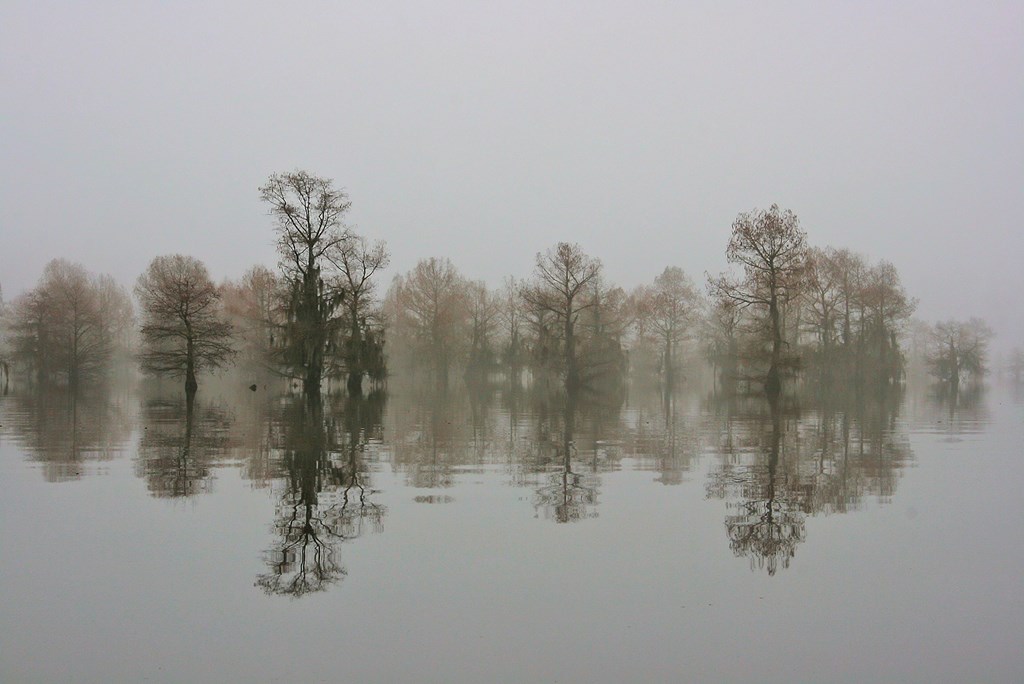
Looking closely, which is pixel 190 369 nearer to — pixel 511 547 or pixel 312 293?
pixel 312 293

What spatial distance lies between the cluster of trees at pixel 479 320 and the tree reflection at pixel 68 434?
12922mm

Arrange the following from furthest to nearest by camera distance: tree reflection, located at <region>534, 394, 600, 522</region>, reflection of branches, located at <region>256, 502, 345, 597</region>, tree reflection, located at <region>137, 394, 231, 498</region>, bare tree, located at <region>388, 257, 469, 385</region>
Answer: bare tree, located at <region>388, 257, 469, 385</region> → tree reflection, located at <region>137, 394, 231, 498</region> → tree reflection, located at <region>534, 394, 600, 522</region> → reflection of branches, located at <region>256, 502, 345, 597</region>

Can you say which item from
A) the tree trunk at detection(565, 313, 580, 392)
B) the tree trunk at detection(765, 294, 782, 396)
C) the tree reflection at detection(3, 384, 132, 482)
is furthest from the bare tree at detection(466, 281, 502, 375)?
the tree reflection at detection(3, 384, 132, 482)

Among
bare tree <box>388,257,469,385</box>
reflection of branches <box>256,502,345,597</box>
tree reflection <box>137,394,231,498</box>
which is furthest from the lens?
bare tree <box>388,257,469,385</box>

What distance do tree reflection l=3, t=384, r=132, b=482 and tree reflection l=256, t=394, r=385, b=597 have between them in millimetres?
3453

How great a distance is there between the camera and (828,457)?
14781 mm

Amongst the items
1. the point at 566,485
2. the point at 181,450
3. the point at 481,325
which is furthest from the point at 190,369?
the point at 481,325

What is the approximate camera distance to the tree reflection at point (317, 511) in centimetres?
689

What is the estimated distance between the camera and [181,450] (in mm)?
16125

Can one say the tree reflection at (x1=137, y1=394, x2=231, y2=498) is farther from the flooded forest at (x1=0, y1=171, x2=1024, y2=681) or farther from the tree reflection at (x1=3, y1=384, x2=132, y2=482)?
the tree reflection at (x1=3, y1=384, x2=132, y2=482)

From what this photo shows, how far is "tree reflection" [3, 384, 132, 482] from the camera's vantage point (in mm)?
14258

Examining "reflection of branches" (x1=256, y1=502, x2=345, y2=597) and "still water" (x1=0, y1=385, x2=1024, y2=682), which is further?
"reflection of branches" (x1=256, y1=502, x2=345, y2=597)

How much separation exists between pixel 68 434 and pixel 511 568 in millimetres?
17007

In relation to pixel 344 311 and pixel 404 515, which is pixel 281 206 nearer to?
pixel 344 311
